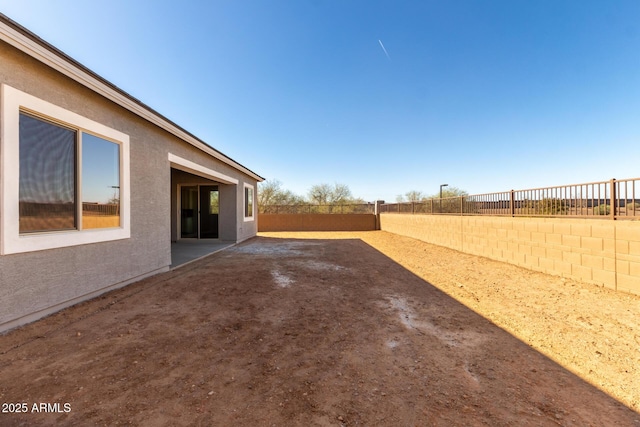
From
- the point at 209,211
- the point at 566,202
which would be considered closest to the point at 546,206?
the point at 566,202

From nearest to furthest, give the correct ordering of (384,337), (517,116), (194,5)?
(384,337), (194,5), (517,116)

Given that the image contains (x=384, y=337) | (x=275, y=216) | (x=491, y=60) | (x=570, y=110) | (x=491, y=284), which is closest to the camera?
(x=384, y=337)

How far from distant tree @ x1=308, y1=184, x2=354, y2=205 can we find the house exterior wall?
2354 cm

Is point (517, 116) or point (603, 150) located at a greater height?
point (517, 116)

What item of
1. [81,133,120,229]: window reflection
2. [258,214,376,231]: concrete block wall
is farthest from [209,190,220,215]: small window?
[258,214,376,231]: concrete block wall

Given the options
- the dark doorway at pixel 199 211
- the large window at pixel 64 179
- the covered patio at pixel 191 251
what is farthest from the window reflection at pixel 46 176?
the dark doorway at pixel 199 211

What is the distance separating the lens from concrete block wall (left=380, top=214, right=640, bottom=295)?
408 cm

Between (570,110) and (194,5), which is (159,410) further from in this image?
(570,110)

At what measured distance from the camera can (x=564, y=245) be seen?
5145 mm

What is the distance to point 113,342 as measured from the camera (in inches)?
100

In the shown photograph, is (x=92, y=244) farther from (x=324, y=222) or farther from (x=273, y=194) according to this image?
(x=273, y=194)

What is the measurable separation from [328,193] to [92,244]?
26.8 meters

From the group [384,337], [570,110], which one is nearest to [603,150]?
[570,110]

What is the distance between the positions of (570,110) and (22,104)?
21.3m
